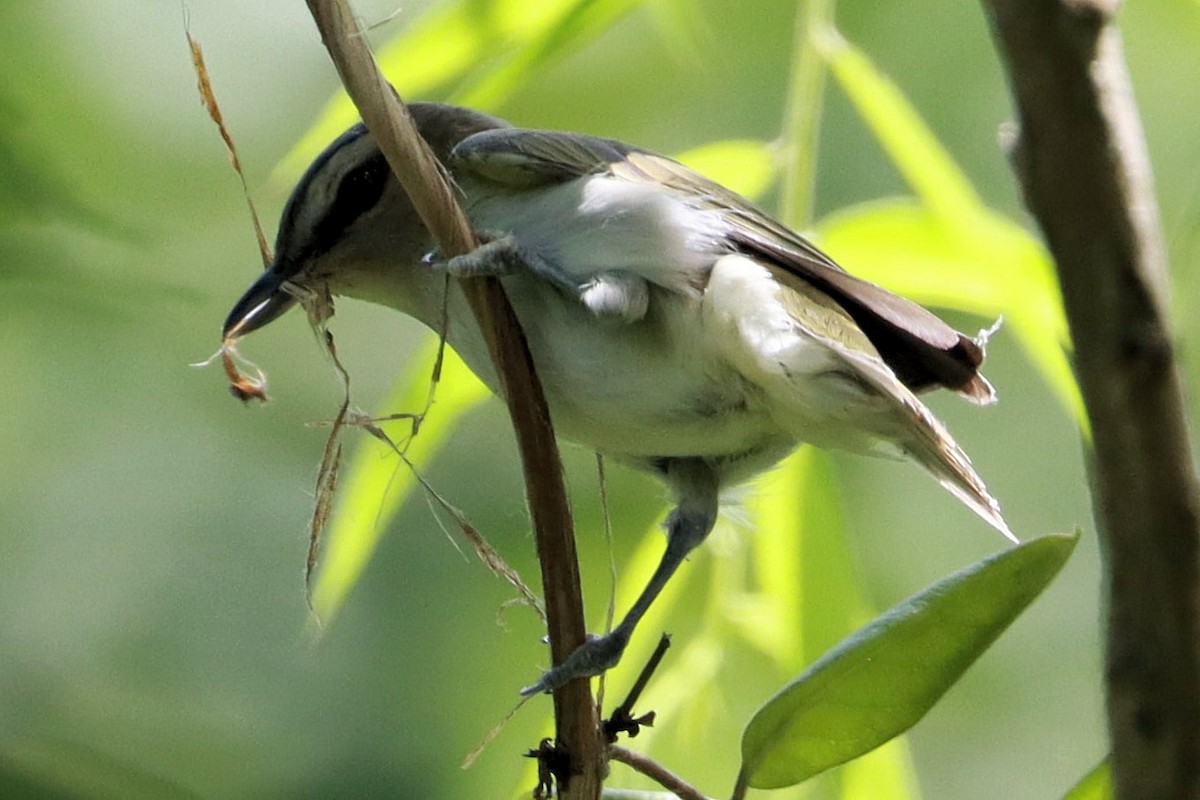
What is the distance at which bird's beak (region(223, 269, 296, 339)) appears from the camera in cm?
120

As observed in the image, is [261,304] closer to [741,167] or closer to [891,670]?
[741,167]

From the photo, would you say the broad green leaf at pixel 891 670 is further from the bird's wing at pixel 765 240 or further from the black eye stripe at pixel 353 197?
the black eye stripe at pixel 353 197

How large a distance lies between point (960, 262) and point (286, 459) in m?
2.24

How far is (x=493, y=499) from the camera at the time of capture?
2.71 meters

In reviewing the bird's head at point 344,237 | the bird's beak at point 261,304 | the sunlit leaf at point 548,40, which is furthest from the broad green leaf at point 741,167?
the bird's beak at point 261,304

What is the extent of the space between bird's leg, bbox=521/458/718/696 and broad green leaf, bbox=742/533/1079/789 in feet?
0.47

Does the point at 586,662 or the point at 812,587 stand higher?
the point at 812,587

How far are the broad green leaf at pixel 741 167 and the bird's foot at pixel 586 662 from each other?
1.31ft

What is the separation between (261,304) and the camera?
1204 millimetres

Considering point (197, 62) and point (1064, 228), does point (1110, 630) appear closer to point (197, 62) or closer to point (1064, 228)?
point (1064, 228)

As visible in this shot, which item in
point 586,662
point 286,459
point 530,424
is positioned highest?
point 286,459

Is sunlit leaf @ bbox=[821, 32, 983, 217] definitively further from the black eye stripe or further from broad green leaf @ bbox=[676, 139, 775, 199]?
the black eye stripe

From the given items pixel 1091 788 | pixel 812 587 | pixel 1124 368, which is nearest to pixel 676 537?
pixel 812 587

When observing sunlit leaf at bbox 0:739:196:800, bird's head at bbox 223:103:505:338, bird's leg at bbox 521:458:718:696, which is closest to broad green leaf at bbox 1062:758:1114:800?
bird's leg at bbox 521:458:718:696
